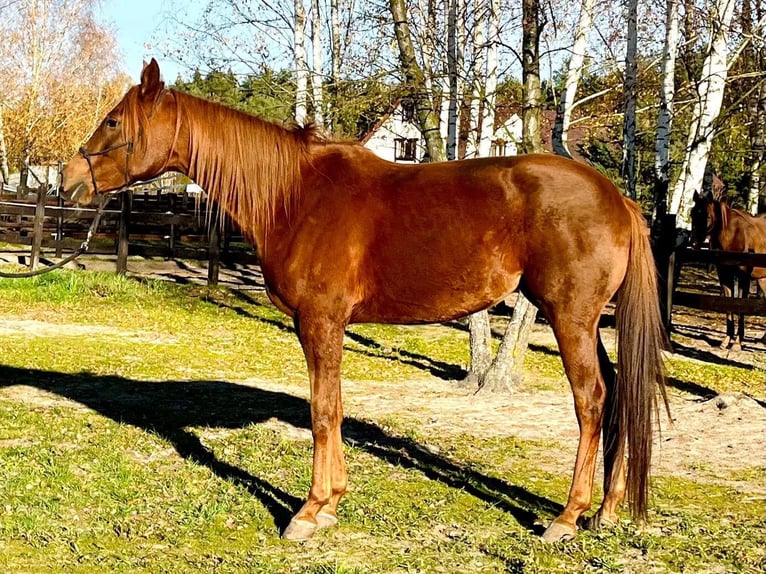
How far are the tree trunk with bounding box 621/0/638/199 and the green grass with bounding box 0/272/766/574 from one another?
2.50m

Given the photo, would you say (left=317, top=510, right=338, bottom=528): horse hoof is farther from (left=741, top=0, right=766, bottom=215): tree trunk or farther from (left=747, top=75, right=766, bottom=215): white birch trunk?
(left=747, top=75, right=766, bottom=215): white birch trunk

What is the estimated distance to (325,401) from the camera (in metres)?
4.35

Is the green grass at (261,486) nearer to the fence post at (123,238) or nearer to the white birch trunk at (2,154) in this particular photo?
the fence post at (123,238)

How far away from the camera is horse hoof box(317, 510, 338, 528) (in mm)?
4234

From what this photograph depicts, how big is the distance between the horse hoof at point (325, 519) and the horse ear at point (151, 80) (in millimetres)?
2368

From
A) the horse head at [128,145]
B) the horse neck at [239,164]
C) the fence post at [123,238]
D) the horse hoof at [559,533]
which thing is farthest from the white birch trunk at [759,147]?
the horse head at [128,145]

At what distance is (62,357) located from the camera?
8789mm

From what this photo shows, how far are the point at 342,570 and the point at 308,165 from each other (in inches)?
84.6

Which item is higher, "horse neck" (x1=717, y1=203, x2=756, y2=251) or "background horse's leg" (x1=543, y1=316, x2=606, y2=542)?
"horse neck" (x1=717, y1=203, x2=756, y2=251)

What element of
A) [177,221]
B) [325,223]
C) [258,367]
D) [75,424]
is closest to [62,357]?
[258,367]

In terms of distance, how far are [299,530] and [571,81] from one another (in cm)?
710

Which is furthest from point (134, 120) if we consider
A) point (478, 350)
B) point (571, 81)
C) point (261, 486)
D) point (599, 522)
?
point (571, 81)

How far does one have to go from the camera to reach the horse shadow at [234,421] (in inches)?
188

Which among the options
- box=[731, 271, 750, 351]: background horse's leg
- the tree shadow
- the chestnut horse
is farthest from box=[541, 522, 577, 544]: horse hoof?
box=[731, 271, 750, 351]: background horse's leg
